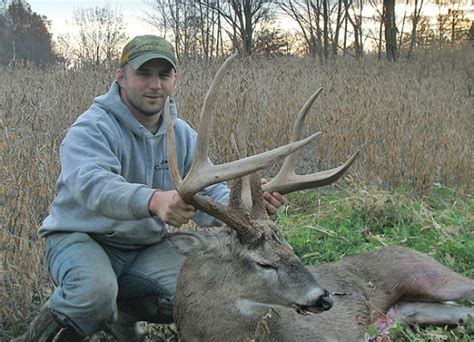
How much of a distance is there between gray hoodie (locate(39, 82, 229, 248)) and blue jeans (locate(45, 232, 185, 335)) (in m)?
0.08


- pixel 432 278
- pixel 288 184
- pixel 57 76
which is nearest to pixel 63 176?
pixel 288 184

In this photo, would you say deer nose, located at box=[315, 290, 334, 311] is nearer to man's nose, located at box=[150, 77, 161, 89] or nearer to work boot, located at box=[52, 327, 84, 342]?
work boot, located at box=[52, 327, 84, 342]

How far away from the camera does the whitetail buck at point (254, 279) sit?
297 centimetres

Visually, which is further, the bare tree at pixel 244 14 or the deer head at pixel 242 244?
the bare tree at pixel 244 14

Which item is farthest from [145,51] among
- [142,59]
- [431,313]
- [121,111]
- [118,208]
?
[431,313]

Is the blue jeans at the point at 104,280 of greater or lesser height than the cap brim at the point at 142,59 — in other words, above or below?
below

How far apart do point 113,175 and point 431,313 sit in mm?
2160

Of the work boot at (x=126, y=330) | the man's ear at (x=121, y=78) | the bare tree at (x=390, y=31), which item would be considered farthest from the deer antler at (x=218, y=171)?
the bare tree at (x=390, y=31)

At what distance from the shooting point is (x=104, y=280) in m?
3.46

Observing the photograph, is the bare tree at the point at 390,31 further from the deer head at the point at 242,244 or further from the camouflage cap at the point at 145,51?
the deer head at the point at 242,244

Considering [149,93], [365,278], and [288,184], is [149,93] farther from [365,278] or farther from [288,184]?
[365,278]

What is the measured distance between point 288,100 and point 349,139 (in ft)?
5.34

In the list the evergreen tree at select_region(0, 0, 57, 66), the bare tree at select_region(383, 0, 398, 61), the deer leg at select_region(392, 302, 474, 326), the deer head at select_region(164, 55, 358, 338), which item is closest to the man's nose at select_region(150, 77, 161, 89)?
the deer head at select_region(164, 55, 358, 338)

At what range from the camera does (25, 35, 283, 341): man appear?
10.7 feet
